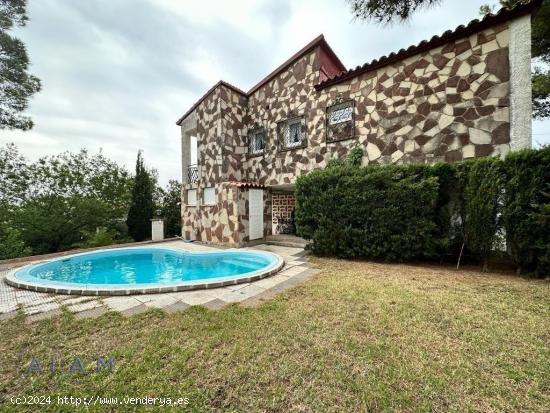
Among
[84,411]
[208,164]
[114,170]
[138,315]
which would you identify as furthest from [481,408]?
[114,170]

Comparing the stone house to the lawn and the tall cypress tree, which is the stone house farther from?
the lawn

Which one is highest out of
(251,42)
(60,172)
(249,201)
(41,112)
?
(251,42)

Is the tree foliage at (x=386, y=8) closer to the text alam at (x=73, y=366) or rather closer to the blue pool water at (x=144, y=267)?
the blue pool water at (x=144, y=267)

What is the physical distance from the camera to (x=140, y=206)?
14359mm

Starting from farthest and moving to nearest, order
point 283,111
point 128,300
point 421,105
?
point 283,111 < point 421,105 < point 128,300

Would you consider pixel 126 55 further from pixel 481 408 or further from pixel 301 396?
pixel 481 408

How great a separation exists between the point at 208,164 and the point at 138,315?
9972 millimetres

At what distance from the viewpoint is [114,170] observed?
1510cm

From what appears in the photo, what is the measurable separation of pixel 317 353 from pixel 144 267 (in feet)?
27.5

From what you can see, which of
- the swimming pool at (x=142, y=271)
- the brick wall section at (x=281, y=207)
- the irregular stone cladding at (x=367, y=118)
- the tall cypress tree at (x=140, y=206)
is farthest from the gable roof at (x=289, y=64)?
the swimming pool at (x=142, y=271)

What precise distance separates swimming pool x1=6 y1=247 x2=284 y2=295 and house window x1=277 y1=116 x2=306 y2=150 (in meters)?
5.68

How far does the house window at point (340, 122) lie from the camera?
29.9ft

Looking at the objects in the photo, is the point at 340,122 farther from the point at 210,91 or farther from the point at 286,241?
the point at 210,91

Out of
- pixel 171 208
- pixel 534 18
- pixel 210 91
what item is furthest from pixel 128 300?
pixel 534 18
